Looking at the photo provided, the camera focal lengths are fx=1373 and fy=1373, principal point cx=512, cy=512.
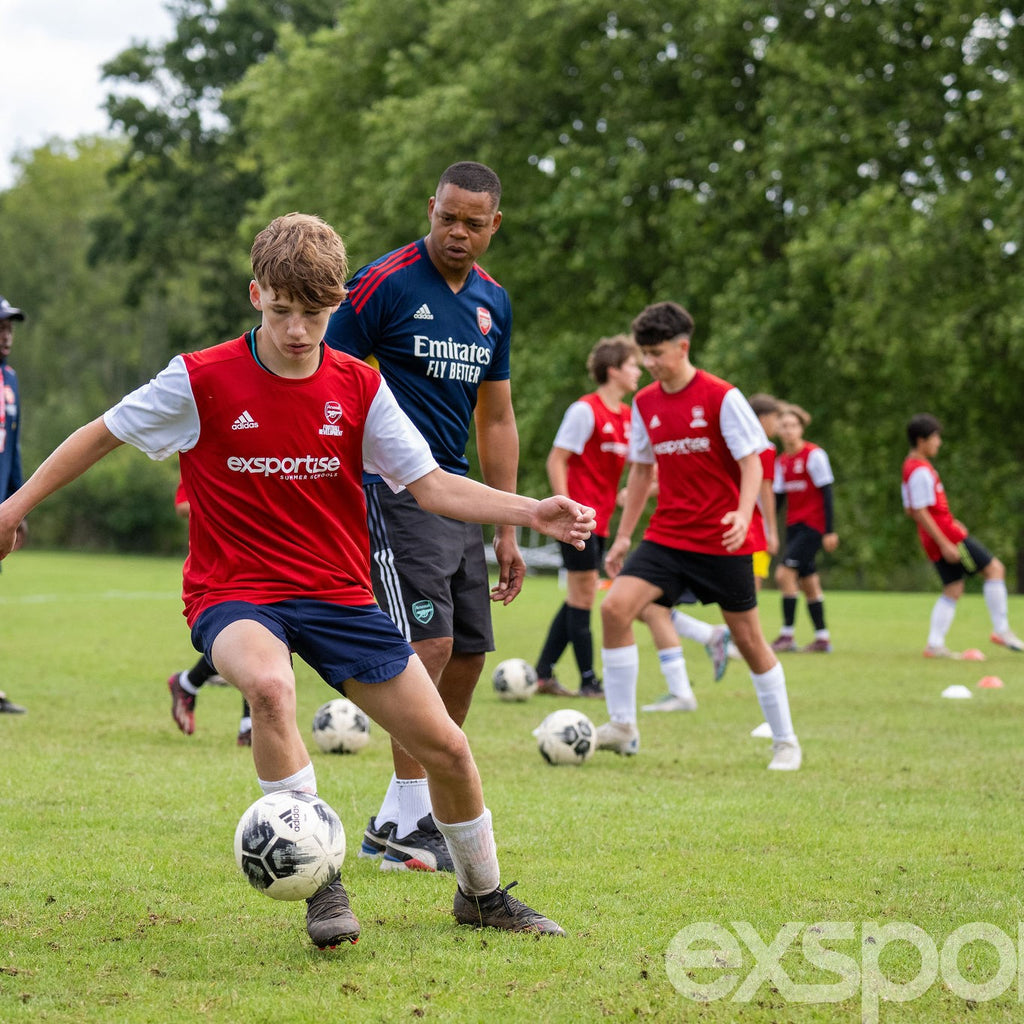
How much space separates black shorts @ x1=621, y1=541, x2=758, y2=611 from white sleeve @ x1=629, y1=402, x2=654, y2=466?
2.06ft

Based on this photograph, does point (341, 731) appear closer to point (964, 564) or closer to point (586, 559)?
point (586, 559)

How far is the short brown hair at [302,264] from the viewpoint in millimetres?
3889

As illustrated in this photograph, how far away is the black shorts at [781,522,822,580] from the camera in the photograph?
1529 centimetres

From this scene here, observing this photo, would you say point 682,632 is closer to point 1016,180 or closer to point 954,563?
point 954,563

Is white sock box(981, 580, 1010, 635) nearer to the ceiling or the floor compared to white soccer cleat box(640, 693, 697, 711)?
nearer to the ceiling

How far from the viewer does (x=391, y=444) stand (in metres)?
4.21

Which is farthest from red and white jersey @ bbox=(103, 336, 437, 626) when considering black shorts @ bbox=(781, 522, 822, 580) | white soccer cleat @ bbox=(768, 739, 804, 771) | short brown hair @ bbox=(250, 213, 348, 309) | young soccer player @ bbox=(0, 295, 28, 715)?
black shorts @ bbox=(781, 522, 822, 580)

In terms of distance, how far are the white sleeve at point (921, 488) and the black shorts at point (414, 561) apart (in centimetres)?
985

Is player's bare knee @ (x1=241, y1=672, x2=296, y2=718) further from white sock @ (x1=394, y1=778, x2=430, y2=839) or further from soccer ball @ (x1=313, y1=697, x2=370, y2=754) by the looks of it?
soccer ball @ (x1=313, y1=697, x2=370, y2=754)

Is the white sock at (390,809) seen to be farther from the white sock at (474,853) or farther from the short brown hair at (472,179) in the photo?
the short brown hair at (472,179)

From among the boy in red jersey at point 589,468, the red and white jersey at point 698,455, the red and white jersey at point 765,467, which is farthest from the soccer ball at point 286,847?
the boy in red jersey at point 589,468

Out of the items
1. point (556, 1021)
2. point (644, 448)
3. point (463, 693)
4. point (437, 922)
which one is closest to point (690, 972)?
point (556, 1021)

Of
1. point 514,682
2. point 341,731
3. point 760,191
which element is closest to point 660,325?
point 341,731

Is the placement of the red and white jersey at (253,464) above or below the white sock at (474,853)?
above
